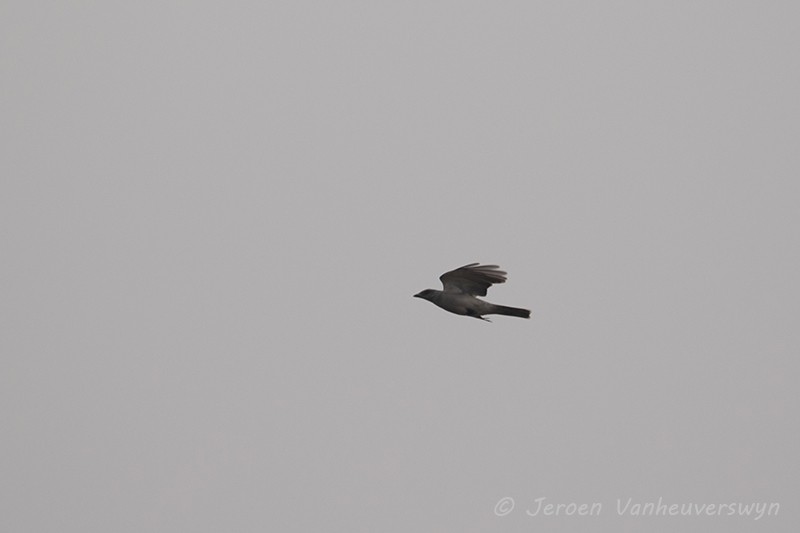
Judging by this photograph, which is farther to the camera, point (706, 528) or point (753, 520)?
point (706, 528)

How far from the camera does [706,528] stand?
649 ft

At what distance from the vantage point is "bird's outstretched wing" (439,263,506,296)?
26.6 metres

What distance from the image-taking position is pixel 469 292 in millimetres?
27016

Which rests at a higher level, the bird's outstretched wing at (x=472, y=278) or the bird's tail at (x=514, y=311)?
the bird's outstretched wing at (x=472, y=278)

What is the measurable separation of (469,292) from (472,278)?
0.31m

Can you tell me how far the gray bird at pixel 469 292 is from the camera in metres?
26.6

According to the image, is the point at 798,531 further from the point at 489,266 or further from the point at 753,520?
the point at 489,266

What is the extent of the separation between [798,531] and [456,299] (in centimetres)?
18342

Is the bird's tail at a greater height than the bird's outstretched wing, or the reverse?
the bird's outstretched wing

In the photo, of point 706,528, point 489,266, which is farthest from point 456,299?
point 706,528

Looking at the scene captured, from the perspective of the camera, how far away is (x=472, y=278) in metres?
26.9

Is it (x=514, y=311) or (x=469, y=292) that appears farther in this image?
(x=469, y=292)

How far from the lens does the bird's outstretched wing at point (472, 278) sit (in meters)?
26.6

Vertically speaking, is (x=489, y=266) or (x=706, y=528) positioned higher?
(x=489, y=266)
